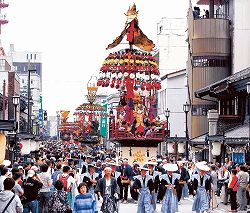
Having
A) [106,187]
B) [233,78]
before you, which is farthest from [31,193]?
[233,78]

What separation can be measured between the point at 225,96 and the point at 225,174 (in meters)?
19.0

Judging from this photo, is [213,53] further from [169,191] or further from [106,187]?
[106,187]

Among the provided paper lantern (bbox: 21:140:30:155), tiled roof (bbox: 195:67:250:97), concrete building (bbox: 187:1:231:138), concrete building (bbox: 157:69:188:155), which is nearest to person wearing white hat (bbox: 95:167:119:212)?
tiled roof (bbox: 195:67:250:97)

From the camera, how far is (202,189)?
22.9m

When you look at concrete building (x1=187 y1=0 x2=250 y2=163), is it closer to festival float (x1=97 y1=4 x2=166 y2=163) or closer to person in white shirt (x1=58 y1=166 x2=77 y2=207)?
festival float (x1=97 y1=4 x2=166 y2=163)

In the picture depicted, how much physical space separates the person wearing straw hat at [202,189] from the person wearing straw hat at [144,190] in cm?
137

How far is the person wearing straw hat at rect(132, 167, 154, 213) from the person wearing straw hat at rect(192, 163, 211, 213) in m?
1.37

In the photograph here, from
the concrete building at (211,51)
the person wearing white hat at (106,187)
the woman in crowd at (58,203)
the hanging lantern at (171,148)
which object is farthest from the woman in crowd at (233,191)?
the concrete building at (211,51)

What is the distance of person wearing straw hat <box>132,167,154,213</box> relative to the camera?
22469 mm

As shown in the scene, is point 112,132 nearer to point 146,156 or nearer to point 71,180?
point 146,156

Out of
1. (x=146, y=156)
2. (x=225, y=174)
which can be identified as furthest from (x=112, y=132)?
(x=225, y=174)

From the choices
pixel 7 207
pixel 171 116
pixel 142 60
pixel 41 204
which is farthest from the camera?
pixel 171 116

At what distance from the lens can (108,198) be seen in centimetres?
2002

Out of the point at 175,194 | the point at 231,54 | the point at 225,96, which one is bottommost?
the point at 175,194
